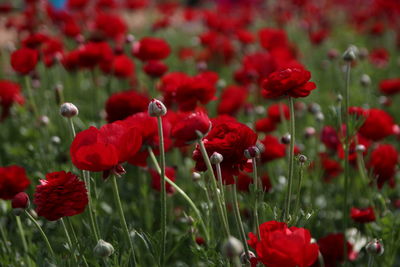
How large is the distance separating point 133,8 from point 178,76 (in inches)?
123

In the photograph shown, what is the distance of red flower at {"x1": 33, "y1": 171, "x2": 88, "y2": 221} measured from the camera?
109 cm

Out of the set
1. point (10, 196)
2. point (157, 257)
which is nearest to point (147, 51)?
point (10, 196)

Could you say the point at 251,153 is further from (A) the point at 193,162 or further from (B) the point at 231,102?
(A) the point at 193,162

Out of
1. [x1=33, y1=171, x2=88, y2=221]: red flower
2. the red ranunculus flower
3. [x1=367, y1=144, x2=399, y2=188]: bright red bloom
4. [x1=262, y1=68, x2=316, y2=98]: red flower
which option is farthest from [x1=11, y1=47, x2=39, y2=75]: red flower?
[x1=367, y1=144, x2=399, y2=188]: bright red bloom

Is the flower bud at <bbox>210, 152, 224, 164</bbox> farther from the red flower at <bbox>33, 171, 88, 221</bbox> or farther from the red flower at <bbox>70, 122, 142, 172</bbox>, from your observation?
the red flower at <bbox>33, 171, 88, 221</bbox>

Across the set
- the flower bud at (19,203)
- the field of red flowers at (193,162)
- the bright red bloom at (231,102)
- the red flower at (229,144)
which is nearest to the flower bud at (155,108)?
the field of red flowers at (193,162)

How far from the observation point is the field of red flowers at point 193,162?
1.10 m

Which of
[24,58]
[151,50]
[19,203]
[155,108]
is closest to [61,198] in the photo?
[19,203]

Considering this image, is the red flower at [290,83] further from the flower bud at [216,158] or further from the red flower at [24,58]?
the red flower at [24,58]

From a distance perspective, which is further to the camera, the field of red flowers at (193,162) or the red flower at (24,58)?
the red flower at (24,58)

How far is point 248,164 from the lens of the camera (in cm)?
126

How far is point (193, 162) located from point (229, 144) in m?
1.39

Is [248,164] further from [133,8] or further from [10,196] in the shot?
[133,8]

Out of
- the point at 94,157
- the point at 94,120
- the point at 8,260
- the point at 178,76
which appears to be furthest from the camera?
the point at 94,120
